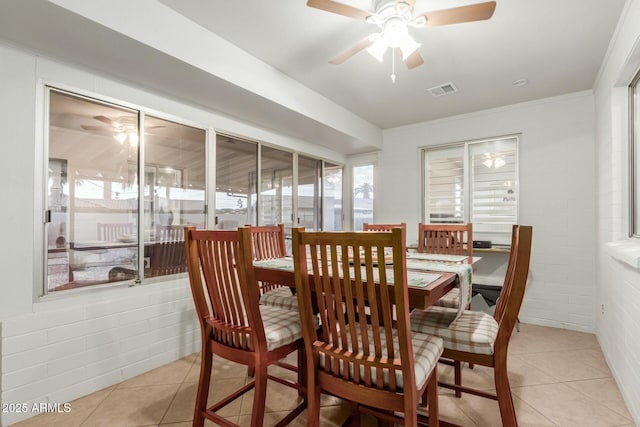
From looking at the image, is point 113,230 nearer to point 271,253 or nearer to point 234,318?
point 271,253

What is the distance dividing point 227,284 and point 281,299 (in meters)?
0.70

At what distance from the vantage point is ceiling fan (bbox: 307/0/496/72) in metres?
1.66

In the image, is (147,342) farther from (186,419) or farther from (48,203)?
(48,203)

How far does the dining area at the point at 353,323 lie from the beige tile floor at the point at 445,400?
23cm

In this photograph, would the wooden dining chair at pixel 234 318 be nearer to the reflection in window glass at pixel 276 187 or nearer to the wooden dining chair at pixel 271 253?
the wooden dining chair at pixel 271 253

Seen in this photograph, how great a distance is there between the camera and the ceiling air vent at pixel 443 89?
3209mm

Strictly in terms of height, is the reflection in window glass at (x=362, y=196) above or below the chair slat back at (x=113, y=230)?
above

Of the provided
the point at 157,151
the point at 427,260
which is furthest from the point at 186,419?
the point at 157,151

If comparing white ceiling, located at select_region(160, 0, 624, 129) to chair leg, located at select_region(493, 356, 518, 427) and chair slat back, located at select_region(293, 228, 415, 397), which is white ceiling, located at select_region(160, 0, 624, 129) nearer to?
chair slat back, located at select_region(293, 228, 415, 397)

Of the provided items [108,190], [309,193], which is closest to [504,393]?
[108,190]

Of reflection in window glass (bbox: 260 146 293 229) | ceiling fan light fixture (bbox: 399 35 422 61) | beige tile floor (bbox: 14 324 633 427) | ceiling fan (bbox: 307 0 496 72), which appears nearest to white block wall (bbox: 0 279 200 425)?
beige tile floor (bbox: 14 324 633 427)

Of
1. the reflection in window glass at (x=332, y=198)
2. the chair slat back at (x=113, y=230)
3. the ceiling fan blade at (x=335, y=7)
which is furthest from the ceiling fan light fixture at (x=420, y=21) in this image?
the reflection in window glass at (x=332, y=198)

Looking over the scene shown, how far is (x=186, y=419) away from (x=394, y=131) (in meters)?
4.22

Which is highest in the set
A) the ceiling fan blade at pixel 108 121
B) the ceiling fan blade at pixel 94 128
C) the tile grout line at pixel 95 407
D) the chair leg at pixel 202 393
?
the ceiling fan blade at pixel 108 121
